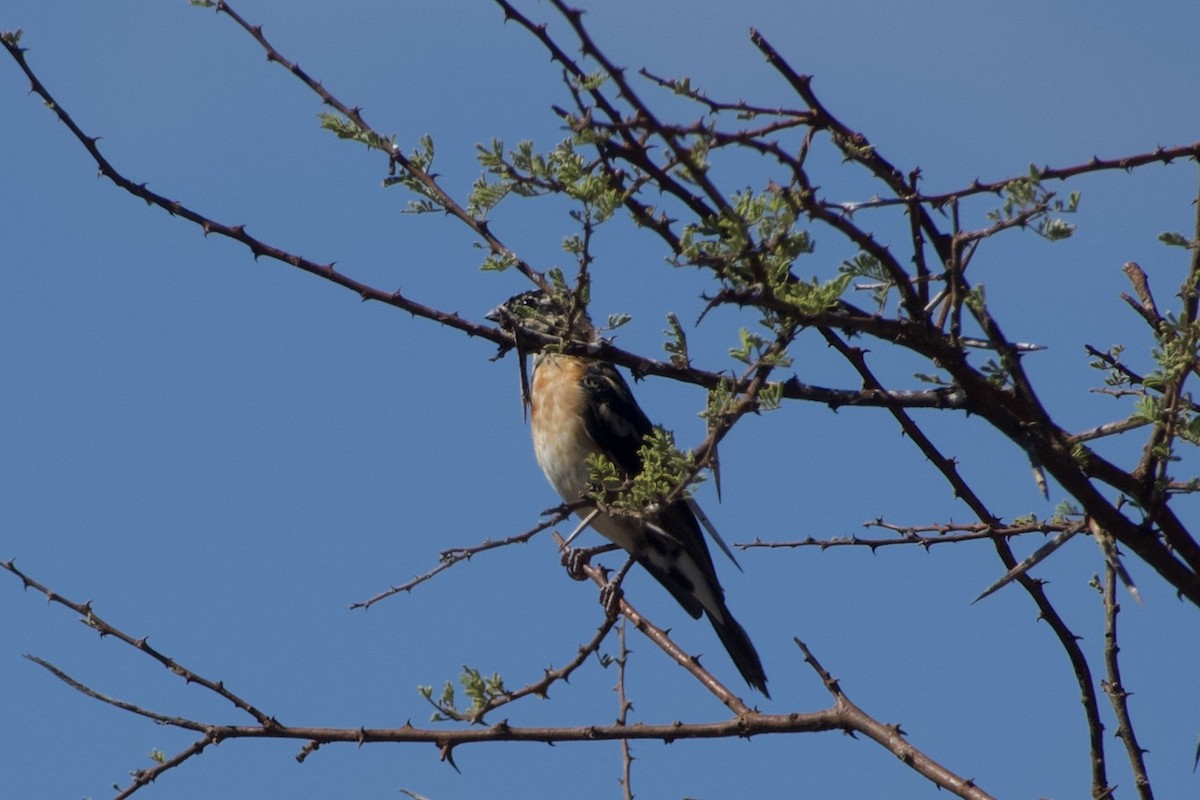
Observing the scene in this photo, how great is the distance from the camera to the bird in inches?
273

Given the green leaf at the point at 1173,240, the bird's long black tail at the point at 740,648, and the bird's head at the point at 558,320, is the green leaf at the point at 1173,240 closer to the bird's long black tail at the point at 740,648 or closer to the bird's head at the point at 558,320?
the bird's head at the point at 558,320

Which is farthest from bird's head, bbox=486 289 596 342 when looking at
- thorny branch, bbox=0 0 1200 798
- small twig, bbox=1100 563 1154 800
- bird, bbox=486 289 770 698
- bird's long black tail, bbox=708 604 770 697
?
bird's long black tail, bbox=708 604 770 697

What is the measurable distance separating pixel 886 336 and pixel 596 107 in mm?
655

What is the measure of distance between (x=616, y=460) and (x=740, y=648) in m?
1.12

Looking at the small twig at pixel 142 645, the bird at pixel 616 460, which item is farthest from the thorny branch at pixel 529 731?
the bird at pixel 616 460

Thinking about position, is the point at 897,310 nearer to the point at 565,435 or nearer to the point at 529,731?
the point at 529,731

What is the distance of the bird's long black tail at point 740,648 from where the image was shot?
671 cm

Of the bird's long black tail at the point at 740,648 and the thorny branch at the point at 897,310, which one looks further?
the bird's long black tail at the point at 740,648

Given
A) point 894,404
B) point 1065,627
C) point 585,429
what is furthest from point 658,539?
point 894,404

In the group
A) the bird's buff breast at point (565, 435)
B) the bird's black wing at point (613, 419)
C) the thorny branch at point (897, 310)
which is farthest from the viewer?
the bird's black wing at point (613, 419)

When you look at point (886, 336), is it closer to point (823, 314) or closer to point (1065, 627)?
point (823, 314)

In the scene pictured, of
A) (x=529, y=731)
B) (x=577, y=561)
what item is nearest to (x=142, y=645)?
(x=529, y=731)

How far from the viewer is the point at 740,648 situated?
689cm

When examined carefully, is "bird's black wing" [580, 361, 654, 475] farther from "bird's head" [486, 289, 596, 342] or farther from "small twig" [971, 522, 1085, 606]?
"small twig" [971, 522, 1085, 606]
